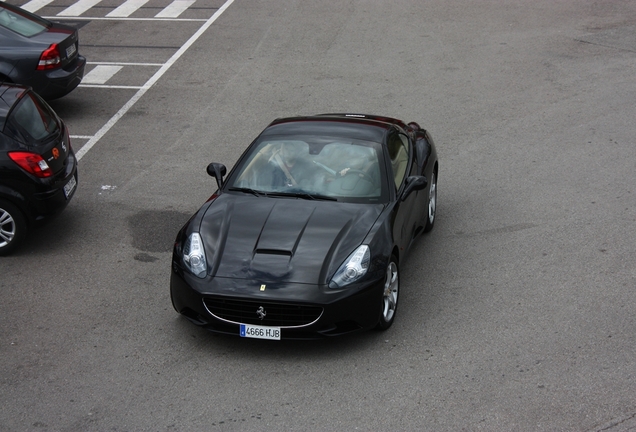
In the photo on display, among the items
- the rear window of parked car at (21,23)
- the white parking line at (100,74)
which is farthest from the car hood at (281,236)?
the white parking line at (100,74)

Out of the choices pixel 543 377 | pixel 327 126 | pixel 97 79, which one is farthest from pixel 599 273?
pixel 97 79

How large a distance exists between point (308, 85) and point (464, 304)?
822 cm

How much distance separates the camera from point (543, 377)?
625 centimetres

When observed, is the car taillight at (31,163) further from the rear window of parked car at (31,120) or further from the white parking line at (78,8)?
the white parking line at (78,8)

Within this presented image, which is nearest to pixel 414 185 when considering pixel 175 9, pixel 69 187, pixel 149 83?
pixel 69 187

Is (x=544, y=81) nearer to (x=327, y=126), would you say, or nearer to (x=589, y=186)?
(x=589, y=186)

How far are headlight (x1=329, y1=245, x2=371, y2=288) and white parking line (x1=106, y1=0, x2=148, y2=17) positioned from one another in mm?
14966

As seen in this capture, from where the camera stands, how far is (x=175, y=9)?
2055 cm

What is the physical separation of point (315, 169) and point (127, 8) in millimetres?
14322

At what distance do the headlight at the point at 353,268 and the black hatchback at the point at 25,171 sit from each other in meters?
3.77

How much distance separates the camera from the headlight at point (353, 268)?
6.61 metres

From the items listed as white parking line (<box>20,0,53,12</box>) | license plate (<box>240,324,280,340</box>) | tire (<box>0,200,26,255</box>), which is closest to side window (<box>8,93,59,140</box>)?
tire (<box>0,200,26,255</box>)

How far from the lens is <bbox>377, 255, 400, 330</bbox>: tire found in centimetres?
692

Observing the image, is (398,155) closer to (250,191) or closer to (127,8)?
(250,191)
